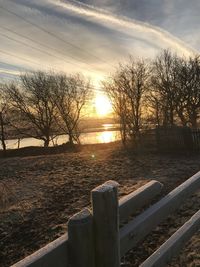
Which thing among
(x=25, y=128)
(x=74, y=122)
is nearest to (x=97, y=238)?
(x=74, y=122)

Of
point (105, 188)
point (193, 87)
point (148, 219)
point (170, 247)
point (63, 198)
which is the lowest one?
point (63, 198)

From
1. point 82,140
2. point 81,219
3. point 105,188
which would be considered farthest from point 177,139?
point 82,140

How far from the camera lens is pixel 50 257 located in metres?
1.49

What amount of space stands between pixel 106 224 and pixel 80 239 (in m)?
0.19

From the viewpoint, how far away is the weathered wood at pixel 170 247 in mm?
2487

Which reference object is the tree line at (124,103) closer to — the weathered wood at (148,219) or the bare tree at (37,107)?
the bare tree at (37,107)

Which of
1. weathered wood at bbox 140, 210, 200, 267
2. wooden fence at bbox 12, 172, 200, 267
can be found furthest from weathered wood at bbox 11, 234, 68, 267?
weathered wood at bbox 140, 210, 200, 267

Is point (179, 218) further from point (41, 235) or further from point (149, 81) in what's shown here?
point (149, 81)

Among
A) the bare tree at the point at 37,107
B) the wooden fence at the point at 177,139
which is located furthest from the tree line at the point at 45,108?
the wooden fence at the point at 177,139

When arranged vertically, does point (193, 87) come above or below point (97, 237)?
above

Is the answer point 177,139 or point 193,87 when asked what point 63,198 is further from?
point 193,87

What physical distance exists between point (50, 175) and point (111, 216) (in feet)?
31.1

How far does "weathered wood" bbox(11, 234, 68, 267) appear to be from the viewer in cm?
140

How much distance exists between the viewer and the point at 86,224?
1672 mm
